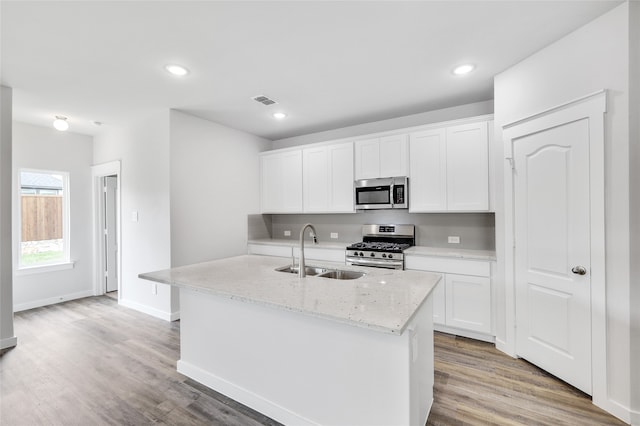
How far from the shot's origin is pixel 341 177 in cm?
429

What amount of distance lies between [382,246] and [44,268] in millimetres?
5094

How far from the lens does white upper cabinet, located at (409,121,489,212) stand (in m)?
3.26

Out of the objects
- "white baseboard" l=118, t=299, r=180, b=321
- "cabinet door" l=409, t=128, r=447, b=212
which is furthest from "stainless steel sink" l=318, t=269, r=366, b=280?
"white baseboard" l=118, t=299, r=180, b=321

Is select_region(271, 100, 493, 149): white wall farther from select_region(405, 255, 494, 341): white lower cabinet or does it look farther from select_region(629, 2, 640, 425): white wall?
select_region(405, 255, 494, 341): white lower cabinet

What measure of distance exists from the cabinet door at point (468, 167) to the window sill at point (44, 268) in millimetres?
5847

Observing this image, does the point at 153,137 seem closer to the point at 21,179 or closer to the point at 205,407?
the point at 21,179

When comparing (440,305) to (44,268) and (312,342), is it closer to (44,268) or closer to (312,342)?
(312,342)

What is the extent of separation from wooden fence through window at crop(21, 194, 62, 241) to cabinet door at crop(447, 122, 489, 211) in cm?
590

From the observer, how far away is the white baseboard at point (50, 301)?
428 centimetres

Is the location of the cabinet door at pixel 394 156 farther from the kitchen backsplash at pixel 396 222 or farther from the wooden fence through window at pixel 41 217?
the wooden fence through window at pixel 41 217

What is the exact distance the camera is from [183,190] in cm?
390

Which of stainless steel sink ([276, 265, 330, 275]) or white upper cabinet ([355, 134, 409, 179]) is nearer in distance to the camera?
A: stainless steel sink ([276, 265, 330, 275])

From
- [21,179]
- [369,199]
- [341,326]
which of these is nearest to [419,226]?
[369,199]

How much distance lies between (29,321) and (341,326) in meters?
4.59
